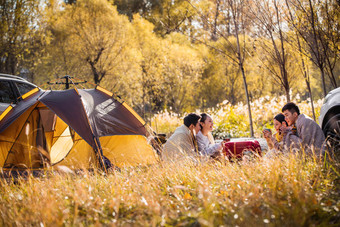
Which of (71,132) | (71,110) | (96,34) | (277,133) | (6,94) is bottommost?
(277,133)

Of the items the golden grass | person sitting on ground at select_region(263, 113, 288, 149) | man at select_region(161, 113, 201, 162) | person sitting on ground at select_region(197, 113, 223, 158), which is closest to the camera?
the golden grass

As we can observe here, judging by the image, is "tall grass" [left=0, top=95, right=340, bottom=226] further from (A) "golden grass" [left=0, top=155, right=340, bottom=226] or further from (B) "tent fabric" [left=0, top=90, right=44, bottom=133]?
(B) "tent fabric" [left=0, top=90, right=44, bottom=133]

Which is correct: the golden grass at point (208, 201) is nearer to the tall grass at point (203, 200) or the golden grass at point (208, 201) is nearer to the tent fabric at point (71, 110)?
the tall grass at point (203, 200)

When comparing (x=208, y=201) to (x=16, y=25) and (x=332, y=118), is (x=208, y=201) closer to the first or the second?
(x=332, y=118)

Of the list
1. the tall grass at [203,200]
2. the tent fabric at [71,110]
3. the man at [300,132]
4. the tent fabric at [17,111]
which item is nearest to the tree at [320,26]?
the man at [300,132]

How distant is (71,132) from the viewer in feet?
24.3

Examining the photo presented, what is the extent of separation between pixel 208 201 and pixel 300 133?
7.00 feet

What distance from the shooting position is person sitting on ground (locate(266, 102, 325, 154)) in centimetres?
444

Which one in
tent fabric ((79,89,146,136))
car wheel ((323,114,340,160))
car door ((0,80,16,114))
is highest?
car door ((0,80,16,114))

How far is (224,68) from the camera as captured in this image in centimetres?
2167

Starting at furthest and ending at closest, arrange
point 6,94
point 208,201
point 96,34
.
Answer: point 96,34 → point 6,94 → point 208,201

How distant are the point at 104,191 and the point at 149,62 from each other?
43.3ft

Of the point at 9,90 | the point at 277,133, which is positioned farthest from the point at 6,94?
the point at 277,133

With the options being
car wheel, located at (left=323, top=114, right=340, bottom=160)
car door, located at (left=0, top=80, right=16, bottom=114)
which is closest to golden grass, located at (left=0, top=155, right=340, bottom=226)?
car wheel, located at (left=323, top=114, right=340, bottom=160)
